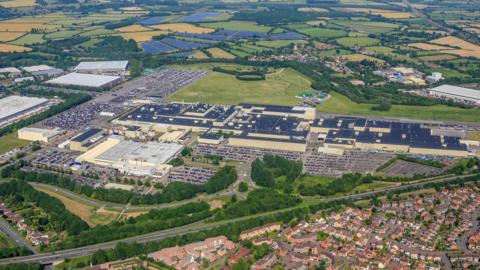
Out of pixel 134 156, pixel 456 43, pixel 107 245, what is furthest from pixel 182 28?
pixel 107 245

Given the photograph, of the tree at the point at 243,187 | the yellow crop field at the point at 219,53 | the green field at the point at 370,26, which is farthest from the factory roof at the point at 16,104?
the green field at the point at 370,26

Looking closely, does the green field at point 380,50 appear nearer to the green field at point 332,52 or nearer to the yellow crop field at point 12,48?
the green field at point 332,52

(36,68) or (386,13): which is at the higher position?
(386,13)

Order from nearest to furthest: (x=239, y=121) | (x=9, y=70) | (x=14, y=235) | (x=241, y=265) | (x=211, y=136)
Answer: (x=241, y=265) → (x=14, y=235) → (x=211, y=136) → (x=239, y=121) → (x=9, y=70)

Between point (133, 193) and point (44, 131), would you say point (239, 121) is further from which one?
point (44, 131)

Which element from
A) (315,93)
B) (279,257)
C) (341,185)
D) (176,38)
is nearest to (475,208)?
(341,185)
